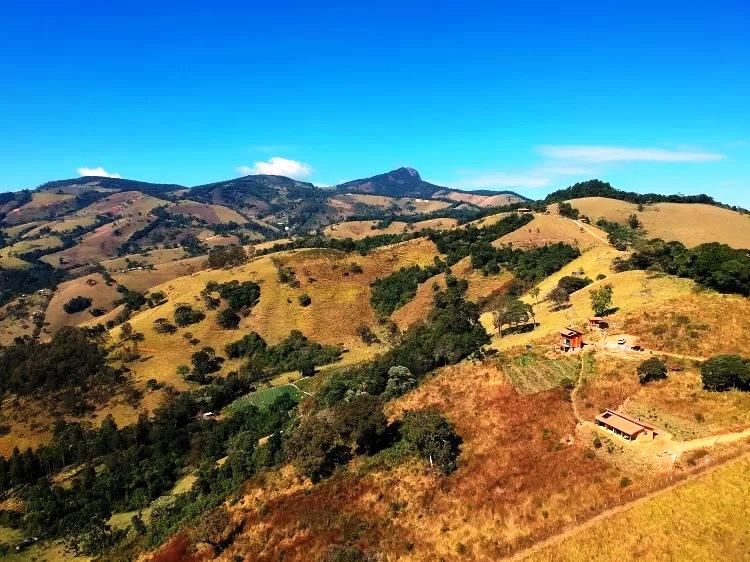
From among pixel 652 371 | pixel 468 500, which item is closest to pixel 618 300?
pixel 652 371

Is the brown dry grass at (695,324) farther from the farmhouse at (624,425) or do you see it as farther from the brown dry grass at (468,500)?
the brown dry grass at (468,500)

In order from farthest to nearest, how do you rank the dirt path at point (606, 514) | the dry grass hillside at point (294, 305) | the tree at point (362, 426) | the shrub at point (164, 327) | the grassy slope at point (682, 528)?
1. the shrub at point (164, 327)
2. the dry grass hillside at point (294, 305)
3. the tree at point (362, 426)
4. the dirt path at point (606, 514)
5. the grassy slope at point (682, 528)

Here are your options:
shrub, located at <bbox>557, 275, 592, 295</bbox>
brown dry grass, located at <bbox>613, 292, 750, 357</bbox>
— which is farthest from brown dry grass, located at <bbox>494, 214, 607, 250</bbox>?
brown dry grass, located at <bbox>613, 292, 750, 357</bbox>

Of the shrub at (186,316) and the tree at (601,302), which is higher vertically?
the tree at (601,302)

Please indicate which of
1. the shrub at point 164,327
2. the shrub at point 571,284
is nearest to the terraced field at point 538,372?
the shrub at point 571,284

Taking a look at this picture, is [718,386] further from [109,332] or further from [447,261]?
[109,332]

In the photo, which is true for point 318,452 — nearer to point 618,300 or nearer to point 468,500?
point 468,500
